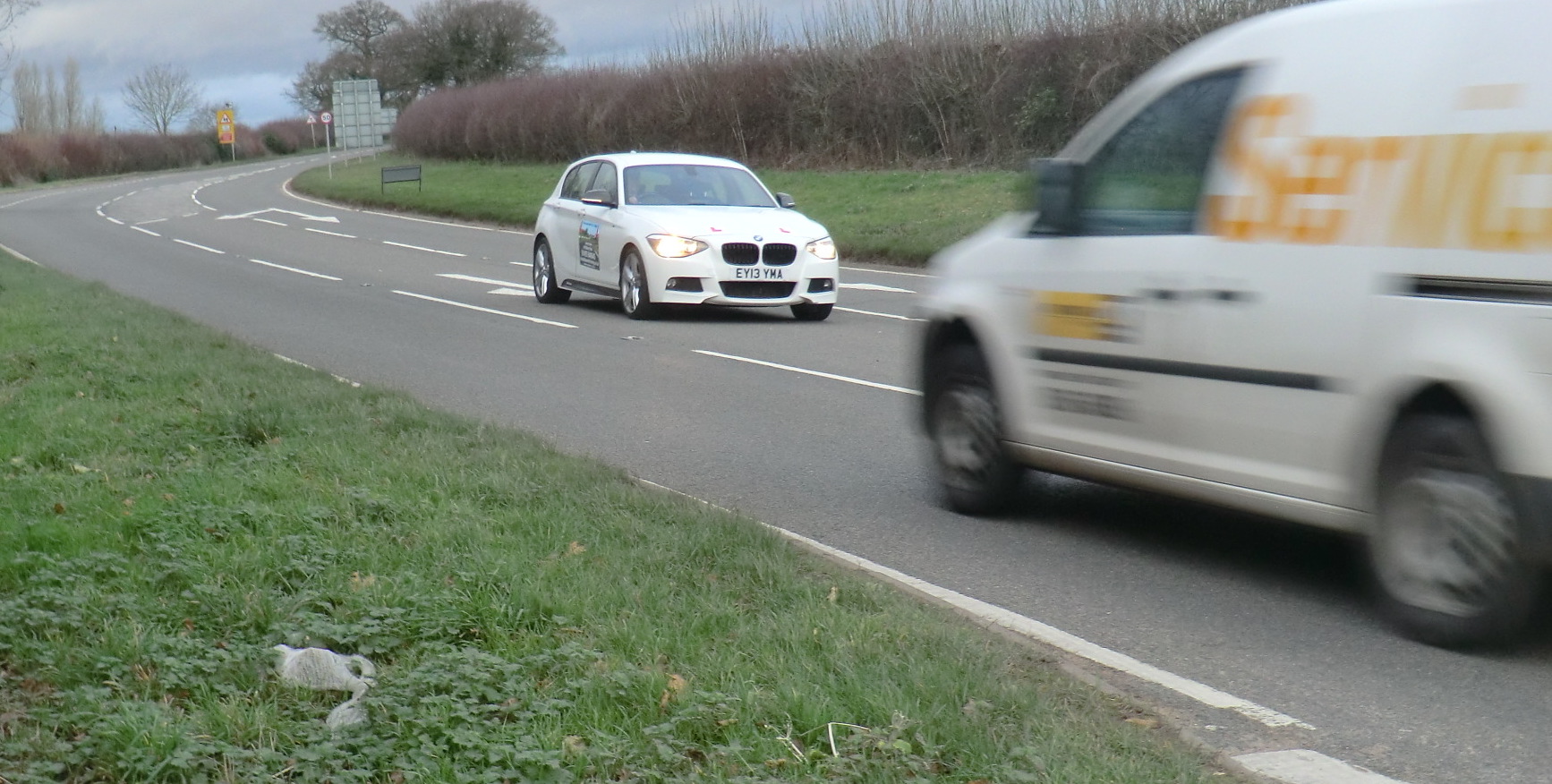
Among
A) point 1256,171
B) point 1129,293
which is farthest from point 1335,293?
point 1129,293

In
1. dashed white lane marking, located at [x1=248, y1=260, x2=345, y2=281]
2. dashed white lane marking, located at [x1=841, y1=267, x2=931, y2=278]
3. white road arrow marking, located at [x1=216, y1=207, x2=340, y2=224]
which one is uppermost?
dashed white lane marking, located at [x1=841, y1=267, x2=931, y2=278]

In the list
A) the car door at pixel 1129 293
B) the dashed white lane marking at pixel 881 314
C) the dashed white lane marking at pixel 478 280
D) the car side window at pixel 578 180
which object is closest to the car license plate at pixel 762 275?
the dashed white lane marking at pixel 881 314

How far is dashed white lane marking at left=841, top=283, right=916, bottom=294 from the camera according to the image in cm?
1968

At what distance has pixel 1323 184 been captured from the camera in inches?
209

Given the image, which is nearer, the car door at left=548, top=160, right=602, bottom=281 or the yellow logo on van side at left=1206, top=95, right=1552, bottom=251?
the yellow logo on van side at left=1206, top=95, right=1552, bottom=251

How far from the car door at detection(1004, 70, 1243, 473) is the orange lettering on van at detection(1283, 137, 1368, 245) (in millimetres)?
446

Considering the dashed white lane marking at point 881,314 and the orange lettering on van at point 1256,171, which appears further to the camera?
the dashed white lane marking at point 881,314

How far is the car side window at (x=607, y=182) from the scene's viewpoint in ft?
55.8

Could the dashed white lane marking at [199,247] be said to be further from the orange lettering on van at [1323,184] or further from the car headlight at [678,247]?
the orange lettering on van at [1323,184]

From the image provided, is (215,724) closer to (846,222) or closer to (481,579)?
(481,579)

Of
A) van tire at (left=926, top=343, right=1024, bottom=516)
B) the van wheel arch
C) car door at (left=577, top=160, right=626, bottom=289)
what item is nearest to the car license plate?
car door at (left=577, top=160, right=626, bottom=289)

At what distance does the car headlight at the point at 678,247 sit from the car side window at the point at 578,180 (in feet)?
7.05

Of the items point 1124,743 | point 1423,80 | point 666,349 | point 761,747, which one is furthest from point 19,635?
point 666,349

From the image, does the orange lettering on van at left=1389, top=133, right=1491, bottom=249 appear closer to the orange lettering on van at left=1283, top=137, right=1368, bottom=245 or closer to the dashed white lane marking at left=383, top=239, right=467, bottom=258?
the orange lettering on van at left=1283, top=137, right=1368, bottom=245
